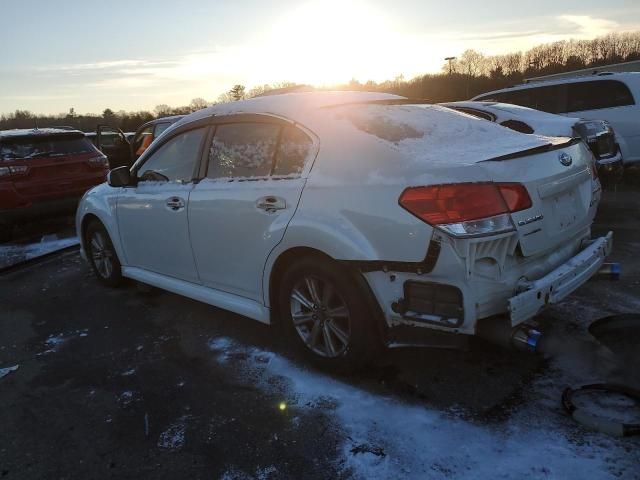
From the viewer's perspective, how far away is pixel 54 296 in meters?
5.54

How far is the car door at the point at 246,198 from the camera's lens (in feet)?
10.8

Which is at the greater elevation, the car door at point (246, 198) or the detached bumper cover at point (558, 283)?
the car door at point (246, 198)

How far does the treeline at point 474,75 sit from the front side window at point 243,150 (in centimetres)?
2427

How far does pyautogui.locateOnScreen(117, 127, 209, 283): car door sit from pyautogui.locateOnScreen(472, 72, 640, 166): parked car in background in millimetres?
7217

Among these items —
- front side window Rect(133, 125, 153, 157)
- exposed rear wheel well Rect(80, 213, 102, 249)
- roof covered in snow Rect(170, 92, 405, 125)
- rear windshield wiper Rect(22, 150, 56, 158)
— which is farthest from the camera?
front side window Rect(133, 125, 153, 157)

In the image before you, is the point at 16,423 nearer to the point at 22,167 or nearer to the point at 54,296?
the point at 54,296

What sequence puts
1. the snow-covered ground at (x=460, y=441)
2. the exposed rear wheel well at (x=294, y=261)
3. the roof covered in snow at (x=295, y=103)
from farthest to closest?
the roof covered in snow at (x=295, y=103)
the exposed rear wheel well at (x=294, y=261)
the snow-covered ground at (x=460, y=441)

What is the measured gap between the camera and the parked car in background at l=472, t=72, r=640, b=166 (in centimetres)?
848

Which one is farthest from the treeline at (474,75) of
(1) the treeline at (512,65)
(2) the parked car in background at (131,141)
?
(2) the parked car in background at (131,141)

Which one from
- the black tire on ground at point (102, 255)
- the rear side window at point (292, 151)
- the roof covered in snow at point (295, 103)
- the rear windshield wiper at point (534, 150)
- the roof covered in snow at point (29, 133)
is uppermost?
the roof covered in snow at point (295, 103)

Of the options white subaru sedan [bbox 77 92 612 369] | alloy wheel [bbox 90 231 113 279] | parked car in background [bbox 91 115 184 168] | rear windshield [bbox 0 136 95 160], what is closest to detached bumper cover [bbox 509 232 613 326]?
white subaru sedan [bbox 77 92 612 369]

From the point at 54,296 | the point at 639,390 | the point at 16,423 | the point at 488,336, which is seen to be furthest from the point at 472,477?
the point at 54,296

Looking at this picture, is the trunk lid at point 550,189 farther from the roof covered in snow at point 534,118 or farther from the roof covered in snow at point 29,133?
the roof covered in snow at point 29,133

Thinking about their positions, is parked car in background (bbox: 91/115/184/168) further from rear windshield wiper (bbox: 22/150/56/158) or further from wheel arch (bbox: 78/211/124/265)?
wheel arch (bbox: 78/211/124/265)
